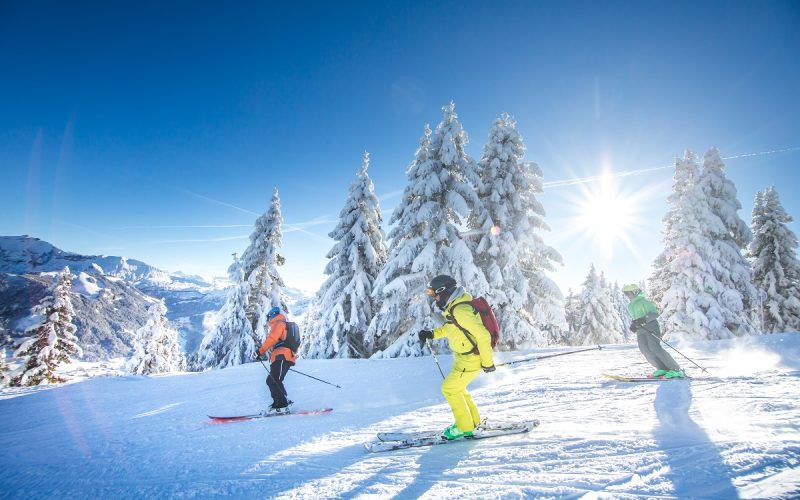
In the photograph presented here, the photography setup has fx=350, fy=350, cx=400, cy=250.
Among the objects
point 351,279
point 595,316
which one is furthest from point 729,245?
point 351,279

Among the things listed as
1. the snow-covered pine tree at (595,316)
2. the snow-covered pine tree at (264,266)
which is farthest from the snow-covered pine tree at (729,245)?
the snow-covered pine tree at (264,266)

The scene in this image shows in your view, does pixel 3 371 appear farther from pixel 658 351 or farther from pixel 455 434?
pixel 658 351

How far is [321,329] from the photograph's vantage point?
19.4m

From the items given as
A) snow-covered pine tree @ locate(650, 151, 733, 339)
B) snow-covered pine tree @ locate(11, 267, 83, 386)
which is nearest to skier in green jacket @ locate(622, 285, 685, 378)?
snow-covered pine tree @ locate(650, 151, 733, 339)

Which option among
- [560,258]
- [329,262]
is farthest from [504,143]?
[329,262]

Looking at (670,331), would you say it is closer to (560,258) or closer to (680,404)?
(560,258)

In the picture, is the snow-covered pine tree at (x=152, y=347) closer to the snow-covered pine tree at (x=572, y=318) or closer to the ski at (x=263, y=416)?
the ski at (x=263, y=416)

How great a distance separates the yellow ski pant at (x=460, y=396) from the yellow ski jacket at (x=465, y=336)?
108mm

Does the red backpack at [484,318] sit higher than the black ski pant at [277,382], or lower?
higher

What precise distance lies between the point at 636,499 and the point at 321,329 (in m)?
18.0

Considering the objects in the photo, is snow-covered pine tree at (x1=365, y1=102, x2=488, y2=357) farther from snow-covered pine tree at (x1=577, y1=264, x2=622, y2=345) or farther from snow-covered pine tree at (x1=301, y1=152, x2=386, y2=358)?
snow-covered pine tree at (x1=577, y1=264, x2=622, y2=345)

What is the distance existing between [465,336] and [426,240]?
38.6 ft

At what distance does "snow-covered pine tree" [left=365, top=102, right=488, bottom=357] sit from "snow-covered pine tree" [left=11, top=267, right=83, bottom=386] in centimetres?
2085

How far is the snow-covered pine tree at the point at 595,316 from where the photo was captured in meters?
35.3
